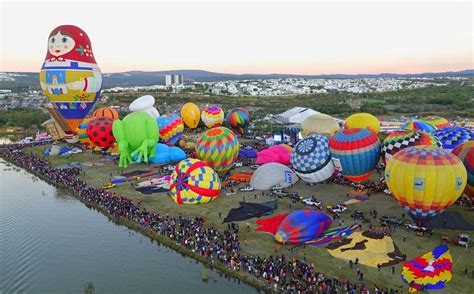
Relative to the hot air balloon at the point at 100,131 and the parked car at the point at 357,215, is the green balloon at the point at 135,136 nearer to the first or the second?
the hot air balloon at the point at 100,131

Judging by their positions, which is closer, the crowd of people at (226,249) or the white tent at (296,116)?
the crowd of people at (226,249)

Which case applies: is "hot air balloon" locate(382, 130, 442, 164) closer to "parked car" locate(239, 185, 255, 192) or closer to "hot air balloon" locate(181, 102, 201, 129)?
"parked car" locate(239, 185, 255, 192)

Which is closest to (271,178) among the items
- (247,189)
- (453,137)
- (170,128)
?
(247,189)

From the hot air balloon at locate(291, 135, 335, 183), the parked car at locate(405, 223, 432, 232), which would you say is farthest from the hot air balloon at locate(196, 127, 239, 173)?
the parked car at locate(405, 223, 432, 232)

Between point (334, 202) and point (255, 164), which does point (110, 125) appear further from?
point (334, 202)

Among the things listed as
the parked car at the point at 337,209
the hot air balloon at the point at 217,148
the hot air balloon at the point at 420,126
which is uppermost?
the hot air balloon at the point at 420,126

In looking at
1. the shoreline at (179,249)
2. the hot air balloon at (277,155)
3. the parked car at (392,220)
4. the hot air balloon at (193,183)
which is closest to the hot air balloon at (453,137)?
the parked car at (392,220)
